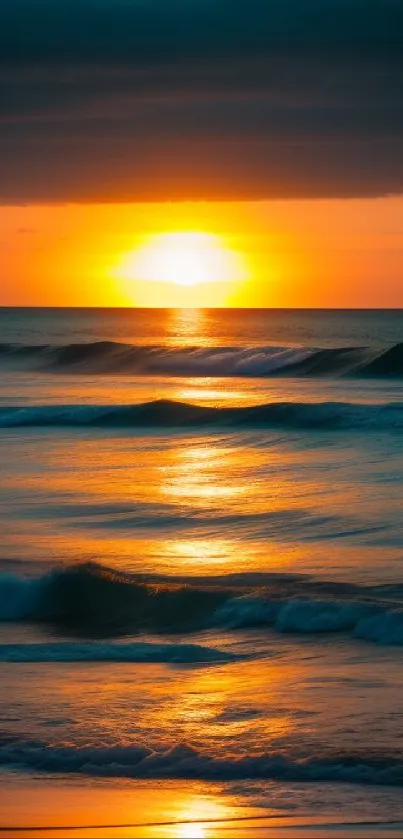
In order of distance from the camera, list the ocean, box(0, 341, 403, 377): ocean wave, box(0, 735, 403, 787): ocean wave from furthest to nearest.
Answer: box(0, 341, 403, 377): ocean wave < box(0, 735, 403, 787): ocean wave < the ocean

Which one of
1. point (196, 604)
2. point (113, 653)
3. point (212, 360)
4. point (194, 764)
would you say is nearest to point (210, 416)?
point (196, 604)

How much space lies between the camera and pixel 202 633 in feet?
35.2

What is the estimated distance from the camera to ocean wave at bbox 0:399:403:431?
98.8ft

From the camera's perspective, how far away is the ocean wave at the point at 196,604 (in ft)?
34.8

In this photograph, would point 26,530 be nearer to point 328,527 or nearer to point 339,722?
point 328,527

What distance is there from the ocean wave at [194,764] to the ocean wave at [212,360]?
131 feet

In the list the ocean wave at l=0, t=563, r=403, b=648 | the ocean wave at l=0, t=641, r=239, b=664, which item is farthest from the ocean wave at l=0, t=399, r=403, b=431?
the ocean wave at l=0, t=641, r=239, b=664

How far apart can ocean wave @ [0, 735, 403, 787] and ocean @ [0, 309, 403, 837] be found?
0.5 inches

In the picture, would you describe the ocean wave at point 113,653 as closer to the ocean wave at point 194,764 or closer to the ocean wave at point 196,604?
the ocean wave at point 196,604

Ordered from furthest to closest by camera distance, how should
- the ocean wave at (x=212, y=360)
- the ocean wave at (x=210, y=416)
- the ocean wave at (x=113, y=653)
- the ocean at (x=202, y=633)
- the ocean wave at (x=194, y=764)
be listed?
the ocean wave at (x=212, y=360)
the ocean wave at (x=210, y=416)
the ocean wave at (x=113, y=653)
the ocean wave at (x=194, y=764)
the ocean at (x=202, y=633)

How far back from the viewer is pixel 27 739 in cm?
765

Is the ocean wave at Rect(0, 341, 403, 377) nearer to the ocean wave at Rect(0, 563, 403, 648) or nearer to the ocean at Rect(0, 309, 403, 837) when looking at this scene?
the ocean at Rect(0, 309, 403, 837)

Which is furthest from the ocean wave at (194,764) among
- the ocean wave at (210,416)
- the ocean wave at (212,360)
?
the ocean wave at (212,360)

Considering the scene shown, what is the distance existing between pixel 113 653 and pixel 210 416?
22.9 meters
